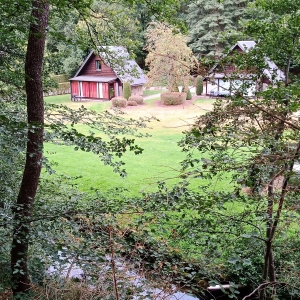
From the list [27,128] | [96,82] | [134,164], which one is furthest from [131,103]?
[27,128]

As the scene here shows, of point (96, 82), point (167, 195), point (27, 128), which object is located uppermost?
point (96, 82)

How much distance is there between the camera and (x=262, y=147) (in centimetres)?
237

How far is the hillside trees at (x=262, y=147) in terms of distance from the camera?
1.79 meters

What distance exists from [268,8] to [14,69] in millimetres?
3164

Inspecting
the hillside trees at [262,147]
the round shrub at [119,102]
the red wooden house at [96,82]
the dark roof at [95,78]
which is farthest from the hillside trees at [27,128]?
the red wooden house at [96,82]

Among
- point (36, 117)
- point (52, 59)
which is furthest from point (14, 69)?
point (36, 117)

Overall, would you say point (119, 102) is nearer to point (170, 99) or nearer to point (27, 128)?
point (170, 99)

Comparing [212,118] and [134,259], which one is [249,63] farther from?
[134,259]

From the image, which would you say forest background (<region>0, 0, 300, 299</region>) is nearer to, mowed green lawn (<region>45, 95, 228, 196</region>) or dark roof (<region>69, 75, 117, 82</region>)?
mowed green lawn (<region>45, 95, 228, 196</region>)

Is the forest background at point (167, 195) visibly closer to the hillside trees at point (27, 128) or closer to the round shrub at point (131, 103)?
the hillside trees at point (27, 128)

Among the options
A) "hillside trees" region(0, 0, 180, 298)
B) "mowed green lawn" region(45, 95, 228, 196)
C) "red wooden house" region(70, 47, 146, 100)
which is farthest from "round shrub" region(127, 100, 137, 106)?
"hillside trees" region(0, 0, 180, 298)

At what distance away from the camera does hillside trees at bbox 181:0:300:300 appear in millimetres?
1787

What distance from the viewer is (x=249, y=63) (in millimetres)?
Answer: 3371

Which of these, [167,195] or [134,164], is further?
[134,164]
